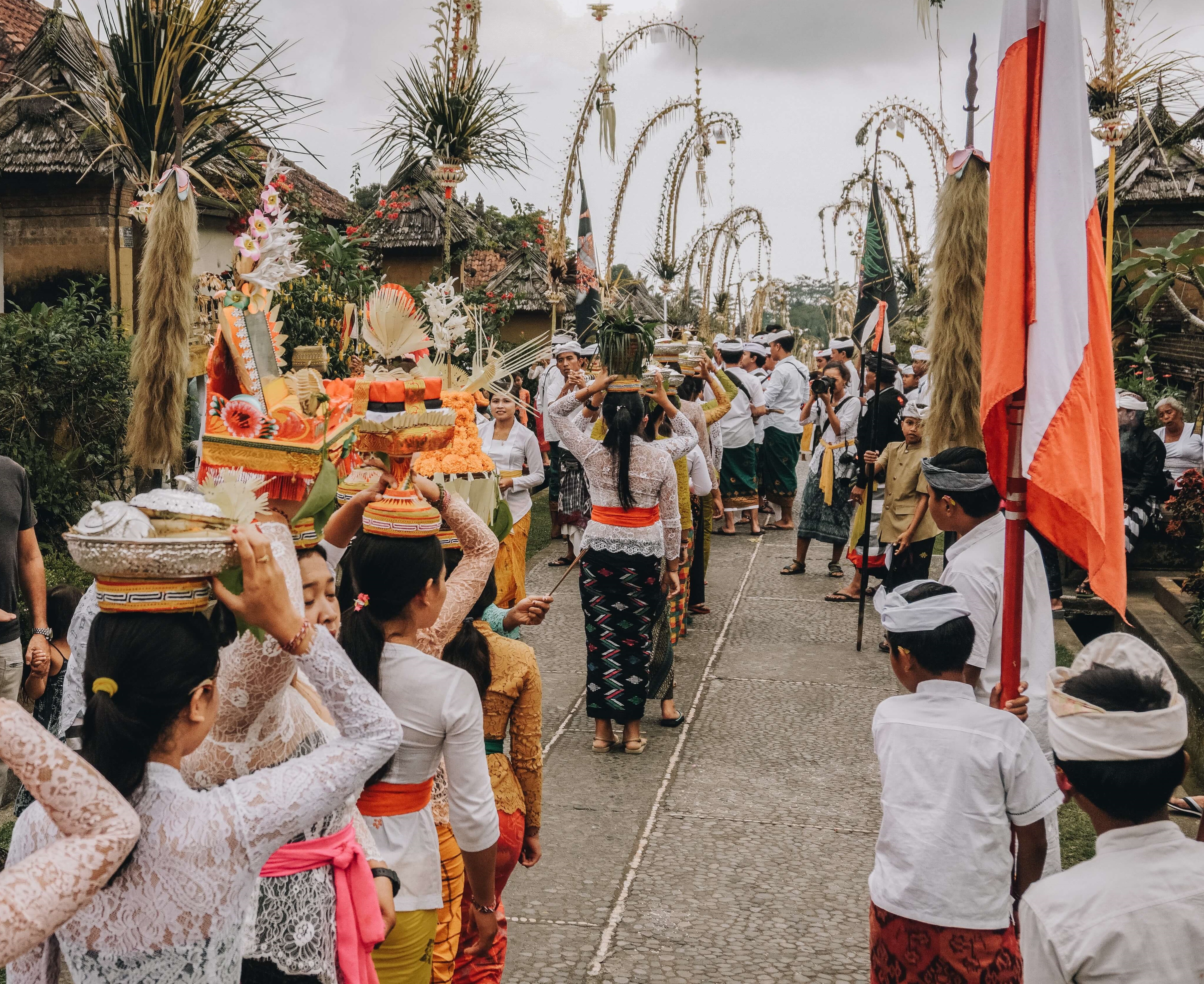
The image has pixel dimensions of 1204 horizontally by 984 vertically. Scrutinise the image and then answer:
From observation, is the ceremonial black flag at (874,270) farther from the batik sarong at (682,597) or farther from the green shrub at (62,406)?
the green shrub at (62,406)

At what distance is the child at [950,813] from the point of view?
2.90 meters

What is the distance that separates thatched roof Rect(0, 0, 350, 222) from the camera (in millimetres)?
10141

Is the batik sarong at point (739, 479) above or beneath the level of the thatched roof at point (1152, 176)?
beneath

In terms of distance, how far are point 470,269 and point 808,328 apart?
4750cm

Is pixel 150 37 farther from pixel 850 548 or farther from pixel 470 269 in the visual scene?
pixel 470 269

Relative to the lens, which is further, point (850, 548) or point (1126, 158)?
point (1126, 158)

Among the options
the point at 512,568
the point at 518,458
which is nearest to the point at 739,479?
the point at 518,458

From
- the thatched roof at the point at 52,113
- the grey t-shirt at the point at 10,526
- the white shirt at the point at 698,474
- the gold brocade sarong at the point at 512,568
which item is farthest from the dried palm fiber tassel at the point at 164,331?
the thatched roof at the point at 52,113

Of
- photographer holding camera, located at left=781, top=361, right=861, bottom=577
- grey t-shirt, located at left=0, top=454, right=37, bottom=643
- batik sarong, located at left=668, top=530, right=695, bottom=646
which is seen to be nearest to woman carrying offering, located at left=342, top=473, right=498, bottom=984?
grey t-shirt, located at left=0, top=454, right=37, bottom=643

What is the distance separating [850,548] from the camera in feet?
32.9

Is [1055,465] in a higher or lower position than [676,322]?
lower

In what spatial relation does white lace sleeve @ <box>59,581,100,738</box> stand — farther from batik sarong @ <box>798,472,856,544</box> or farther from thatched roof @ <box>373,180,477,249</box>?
thatched roof @ <box>373,180,477,249</box>

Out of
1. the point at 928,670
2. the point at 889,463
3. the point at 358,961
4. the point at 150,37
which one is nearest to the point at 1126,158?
the point at 889,463

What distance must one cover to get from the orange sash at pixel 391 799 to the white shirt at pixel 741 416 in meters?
9.19
